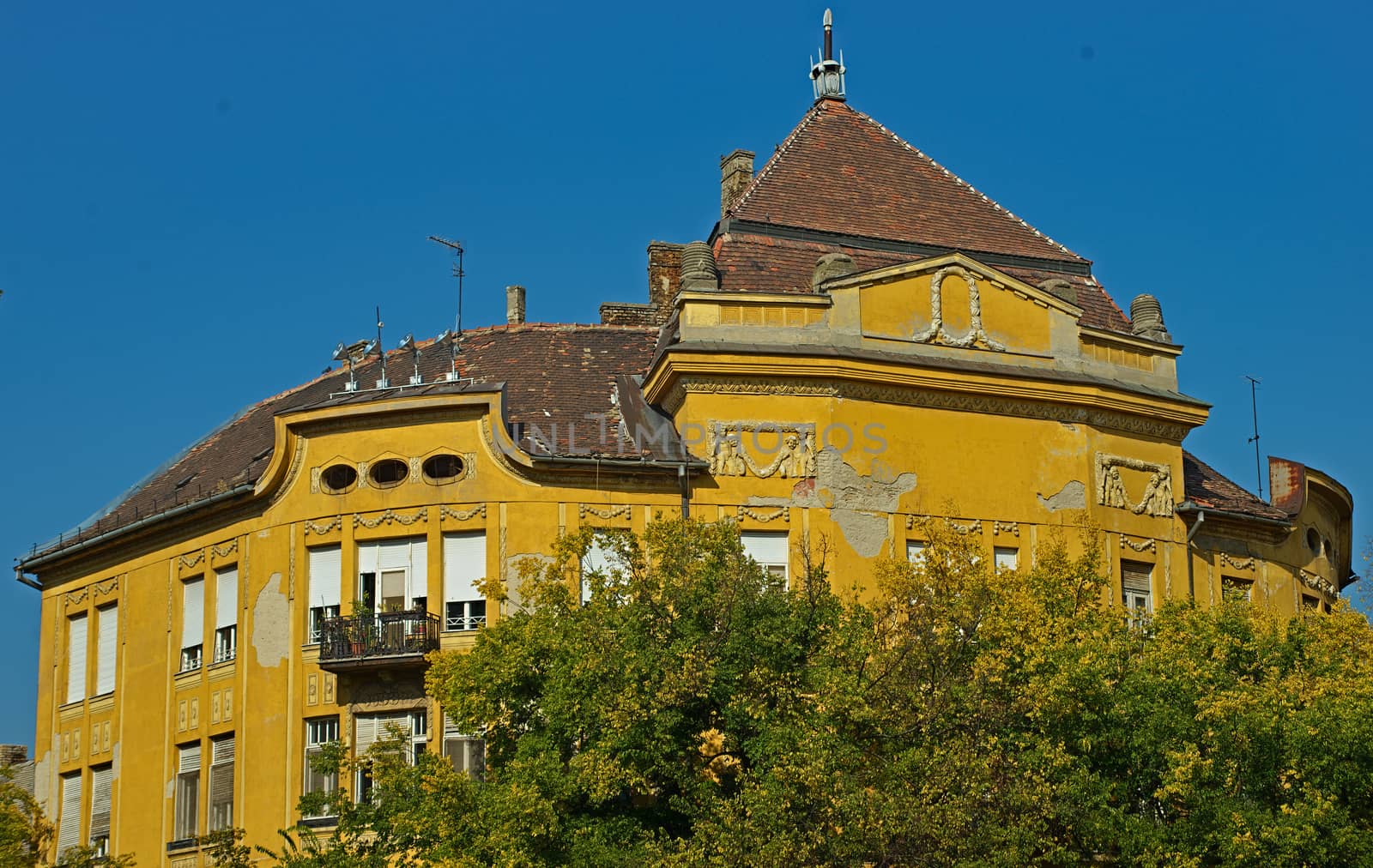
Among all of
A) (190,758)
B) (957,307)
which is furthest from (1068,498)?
(190,758)

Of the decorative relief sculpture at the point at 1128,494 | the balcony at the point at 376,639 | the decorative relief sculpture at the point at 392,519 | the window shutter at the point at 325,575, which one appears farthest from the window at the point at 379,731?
the decorative relief sculpture at the point at 1128,494

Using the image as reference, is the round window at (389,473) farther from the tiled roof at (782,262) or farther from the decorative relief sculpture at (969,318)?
the decorative relief sculpture at (969,318)

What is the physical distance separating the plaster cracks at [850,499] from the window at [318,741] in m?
8.53

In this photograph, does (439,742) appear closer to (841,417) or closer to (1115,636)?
(841,417)

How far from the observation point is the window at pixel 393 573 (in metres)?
39.8

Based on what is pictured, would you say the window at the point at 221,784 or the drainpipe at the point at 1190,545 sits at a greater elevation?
the drainpipe at the point at 1190,545

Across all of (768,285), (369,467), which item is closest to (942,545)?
(768,285)

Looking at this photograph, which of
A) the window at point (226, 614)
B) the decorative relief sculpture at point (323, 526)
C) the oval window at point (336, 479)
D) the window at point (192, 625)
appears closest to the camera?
the decorative relief sculpture at point (323, 526)

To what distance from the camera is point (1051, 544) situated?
37344 millimetres

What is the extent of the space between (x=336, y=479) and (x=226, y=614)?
11.9 feet

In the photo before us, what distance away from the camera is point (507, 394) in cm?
4178

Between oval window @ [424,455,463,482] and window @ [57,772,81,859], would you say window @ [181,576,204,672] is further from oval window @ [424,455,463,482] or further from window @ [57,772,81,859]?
Answer: oval window @ [424,455,463,482]

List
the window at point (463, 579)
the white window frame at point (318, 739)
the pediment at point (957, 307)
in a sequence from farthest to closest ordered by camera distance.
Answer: the pediment at point (957, 307) < the window at point (463, 579) < the white window frame at point (318, 739)

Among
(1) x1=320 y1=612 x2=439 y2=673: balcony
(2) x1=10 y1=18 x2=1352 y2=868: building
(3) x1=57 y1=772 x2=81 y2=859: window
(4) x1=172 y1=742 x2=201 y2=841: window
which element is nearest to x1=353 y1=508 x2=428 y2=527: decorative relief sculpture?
(2) x1=10 y1=18 x2=1352 y2=868: building
